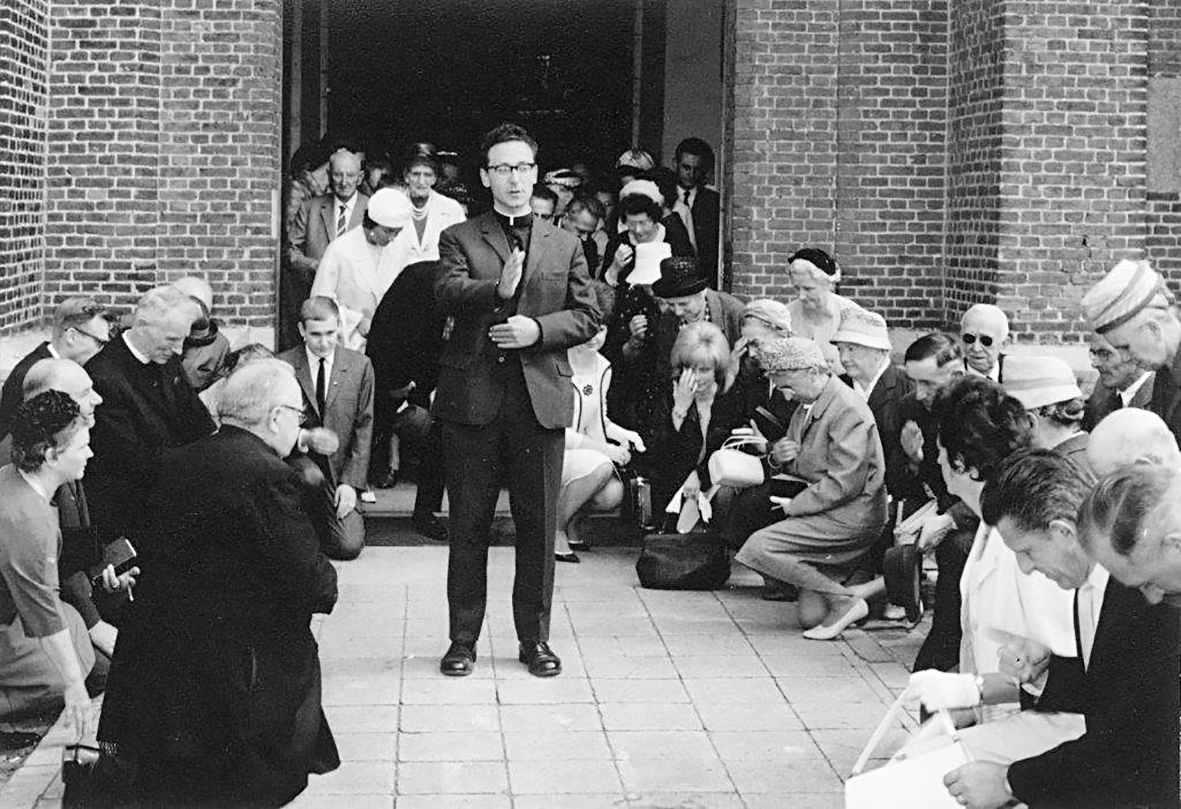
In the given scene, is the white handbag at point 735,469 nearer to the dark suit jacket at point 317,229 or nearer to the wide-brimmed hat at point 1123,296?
the wide-brimmed hat at point 1123,296

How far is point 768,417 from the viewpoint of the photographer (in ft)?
32.8

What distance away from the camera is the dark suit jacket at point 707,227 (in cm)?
1355

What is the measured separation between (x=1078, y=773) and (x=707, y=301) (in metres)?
6.94

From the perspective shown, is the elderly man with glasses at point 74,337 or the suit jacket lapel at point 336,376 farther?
the suit jacket lapel at point 336,376

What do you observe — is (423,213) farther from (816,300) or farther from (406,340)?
(816,300)

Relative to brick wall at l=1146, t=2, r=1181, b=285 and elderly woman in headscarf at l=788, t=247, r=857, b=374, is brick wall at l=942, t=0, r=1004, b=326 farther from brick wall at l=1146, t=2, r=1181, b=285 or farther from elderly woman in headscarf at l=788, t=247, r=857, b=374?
elderly woman in headscarf at l=788, t=247, r=857, b=374

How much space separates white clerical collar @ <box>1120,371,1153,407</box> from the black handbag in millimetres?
2700

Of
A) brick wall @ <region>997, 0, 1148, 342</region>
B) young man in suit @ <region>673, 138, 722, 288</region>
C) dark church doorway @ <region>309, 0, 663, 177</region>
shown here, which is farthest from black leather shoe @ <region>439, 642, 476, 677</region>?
dark church doorway @ <region>309, 0, 663, 177</region>

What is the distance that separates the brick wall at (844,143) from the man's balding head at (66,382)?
6596mm

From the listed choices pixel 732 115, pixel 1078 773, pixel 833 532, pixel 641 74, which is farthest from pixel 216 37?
pixel 1078 773

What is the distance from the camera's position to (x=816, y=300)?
11055 mm

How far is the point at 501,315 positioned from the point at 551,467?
2.28 feet

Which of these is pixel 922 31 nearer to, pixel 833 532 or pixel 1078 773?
pixel 833 532

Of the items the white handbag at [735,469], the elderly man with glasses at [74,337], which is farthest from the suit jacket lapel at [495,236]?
the white handbag at [735,469]
